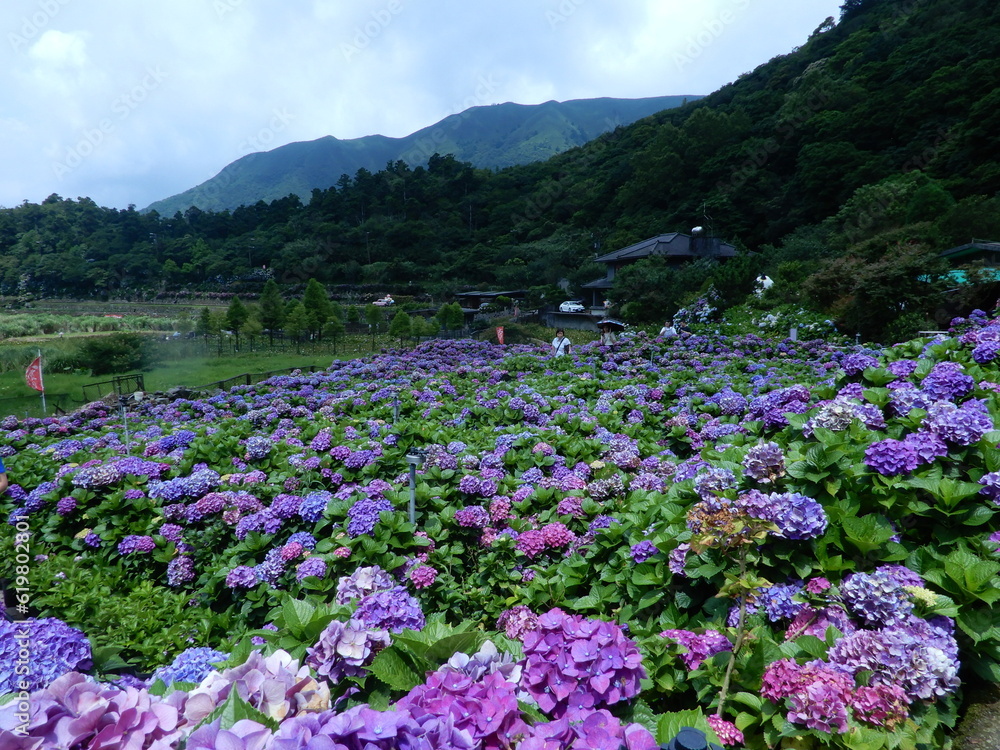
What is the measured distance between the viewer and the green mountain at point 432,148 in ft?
420

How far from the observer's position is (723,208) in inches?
1535

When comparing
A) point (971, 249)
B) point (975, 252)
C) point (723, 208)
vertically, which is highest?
point (723, 208)

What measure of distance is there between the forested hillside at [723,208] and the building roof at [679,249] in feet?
7.91

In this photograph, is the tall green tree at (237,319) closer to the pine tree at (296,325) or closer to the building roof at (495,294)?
the pine tree at (296,325)

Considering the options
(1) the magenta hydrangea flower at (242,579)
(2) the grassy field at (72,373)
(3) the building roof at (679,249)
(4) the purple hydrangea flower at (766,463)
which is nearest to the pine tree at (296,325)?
(2) the grassy field at (72,373)

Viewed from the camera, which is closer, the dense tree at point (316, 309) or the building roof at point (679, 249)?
the dense tree at point (316, 309)

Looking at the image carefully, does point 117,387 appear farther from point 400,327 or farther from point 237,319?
point 400,327

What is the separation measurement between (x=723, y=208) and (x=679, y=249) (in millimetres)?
9630

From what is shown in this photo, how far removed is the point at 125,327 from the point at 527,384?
46.0 ft

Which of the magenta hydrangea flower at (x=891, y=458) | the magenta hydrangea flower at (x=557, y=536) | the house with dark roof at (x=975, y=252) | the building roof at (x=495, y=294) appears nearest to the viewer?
the magenta hydrangea flower at (x=891, y=458)

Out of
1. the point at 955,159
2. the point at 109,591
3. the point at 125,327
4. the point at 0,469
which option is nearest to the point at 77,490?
the point at 0,469

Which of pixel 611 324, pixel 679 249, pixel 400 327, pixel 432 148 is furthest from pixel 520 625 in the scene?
pixel 432 148

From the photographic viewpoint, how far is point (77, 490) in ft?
11.6

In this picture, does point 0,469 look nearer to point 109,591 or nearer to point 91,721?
point 109,591
